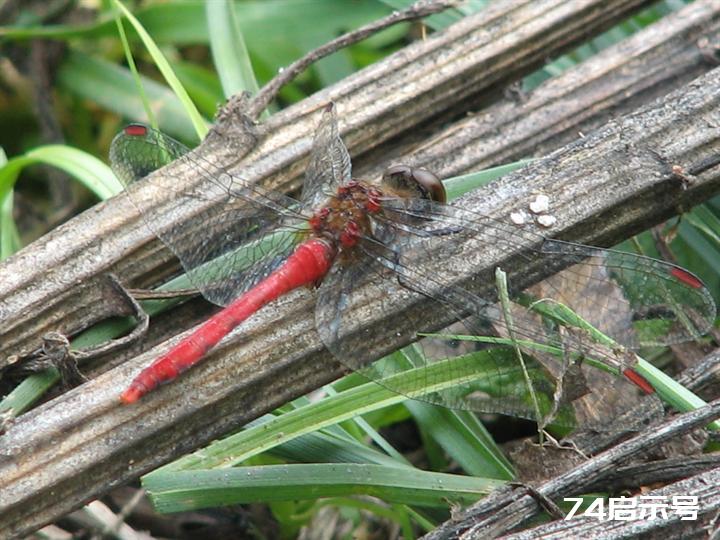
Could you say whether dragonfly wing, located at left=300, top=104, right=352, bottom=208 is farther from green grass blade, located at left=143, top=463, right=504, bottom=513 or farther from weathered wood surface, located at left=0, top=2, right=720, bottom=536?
green grass blade, located at left=143, top=463, right=504, bottom=513

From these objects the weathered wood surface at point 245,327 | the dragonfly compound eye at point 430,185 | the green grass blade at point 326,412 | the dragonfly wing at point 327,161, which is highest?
the dragonfly wing at point 327,161

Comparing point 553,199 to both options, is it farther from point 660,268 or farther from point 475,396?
point 475,396

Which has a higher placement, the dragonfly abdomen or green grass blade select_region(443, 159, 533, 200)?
green grass blade select_region(443, 159, 533, 200)

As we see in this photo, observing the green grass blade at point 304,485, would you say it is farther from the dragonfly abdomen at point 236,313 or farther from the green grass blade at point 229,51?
the green grass blade at point 229,51

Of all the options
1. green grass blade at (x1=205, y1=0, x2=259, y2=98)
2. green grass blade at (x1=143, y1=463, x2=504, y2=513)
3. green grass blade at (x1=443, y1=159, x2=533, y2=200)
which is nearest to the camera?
green grass blade at (x1=143, y1=463, x2=504, y2=513)

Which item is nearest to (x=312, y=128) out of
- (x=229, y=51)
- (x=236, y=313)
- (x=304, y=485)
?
(x=229, y=51)

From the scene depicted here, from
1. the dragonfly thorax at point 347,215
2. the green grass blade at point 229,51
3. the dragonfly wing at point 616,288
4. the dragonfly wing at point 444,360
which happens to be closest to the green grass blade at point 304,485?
the dragonfly wing at point 444,360

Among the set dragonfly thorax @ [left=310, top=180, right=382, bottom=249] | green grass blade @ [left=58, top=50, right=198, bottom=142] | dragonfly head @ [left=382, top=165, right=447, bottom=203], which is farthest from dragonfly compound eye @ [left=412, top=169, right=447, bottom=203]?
green grass blade @ [left=58, top=50, right=198, bottom=142]

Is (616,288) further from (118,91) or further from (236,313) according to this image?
(118,91)
